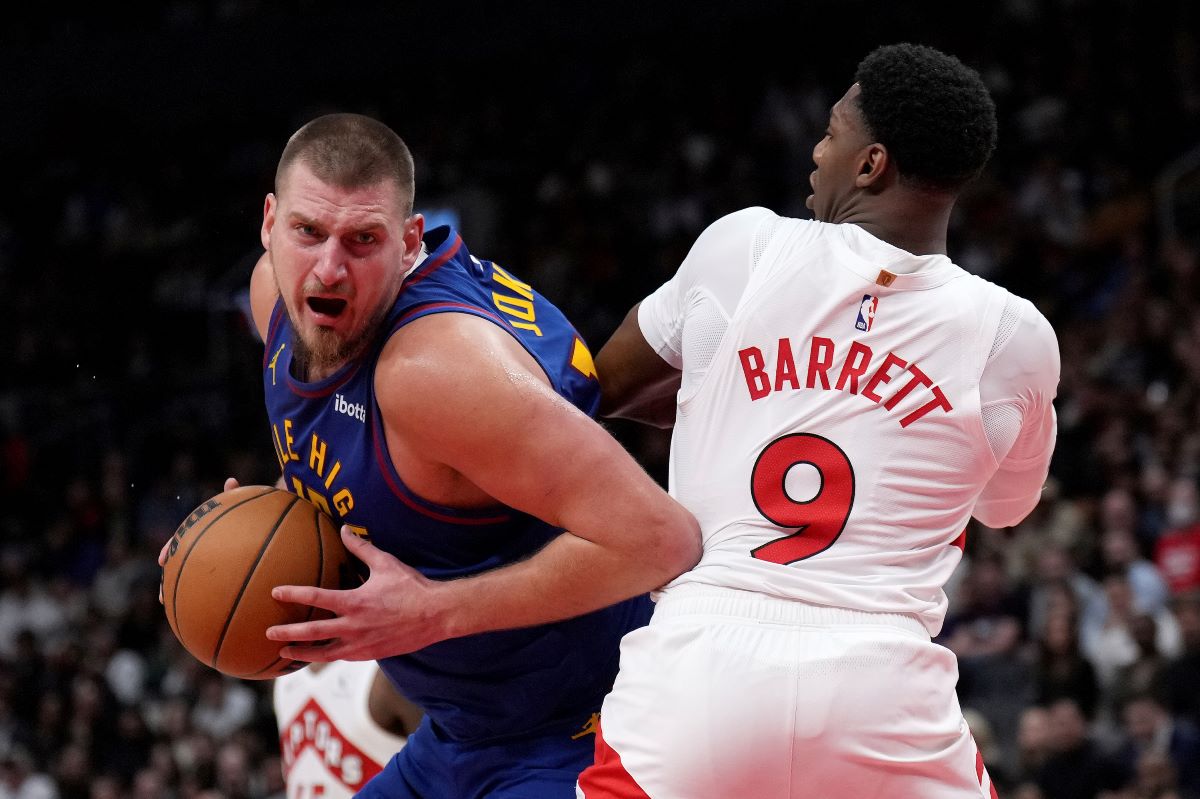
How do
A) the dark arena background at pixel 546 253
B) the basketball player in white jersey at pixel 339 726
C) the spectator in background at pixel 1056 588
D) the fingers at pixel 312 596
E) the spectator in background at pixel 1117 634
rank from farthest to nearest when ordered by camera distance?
the dark arena background at pixel 546 253, the spectator in background at pixel 1056 588, the spectator in background at pixel 1117 634, the basketball player in white jersey at pixel 339 726, the fingers at pixel 312 596

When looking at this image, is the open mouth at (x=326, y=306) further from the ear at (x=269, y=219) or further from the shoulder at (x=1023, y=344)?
the shoulder at (x=1023, y=344)

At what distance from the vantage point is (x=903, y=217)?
2943 mm

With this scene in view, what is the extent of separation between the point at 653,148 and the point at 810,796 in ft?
39.3

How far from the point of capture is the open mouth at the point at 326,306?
3.11 metres

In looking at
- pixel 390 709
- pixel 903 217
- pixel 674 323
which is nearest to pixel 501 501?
pixel 674 323

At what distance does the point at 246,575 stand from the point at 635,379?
93 cm

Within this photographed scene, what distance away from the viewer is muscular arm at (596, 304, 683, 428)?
3.36 meters

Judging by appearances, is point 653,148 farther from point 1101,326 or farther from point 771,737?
point 771,737

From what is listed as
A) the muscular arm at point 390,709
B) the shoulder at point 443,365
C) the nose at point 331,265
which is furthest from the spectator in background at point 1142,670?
the nose at point 331,265

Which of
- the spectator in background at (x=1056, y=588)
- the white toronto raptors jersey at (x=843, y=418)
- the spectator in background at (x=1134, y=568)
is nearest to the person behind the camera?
the white toronto raptors jersey at (x=843, y=418)

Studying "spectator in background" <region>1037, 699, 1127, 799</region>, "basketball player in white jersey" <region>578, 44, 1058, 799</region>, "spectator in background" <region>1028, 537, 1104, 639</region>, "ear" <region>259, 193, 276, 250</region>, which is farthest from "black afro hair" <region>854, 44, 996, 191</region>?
"spectator in background" <region>1028, 537, 1104, 639</region>

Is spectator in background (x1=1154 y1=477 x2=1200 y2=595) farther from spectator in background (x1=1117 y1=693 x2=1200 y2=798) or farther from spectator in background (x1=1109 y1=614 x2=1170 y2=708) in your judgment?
spectator in background (x1=1117 y1=693 x2=1200 y2=798)

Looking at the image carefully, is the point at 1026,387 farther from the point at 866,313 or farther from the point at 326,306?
the point at 326,306

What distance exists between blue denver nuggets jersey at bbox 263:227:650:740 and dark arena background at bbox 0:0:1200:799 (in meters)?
4.24
